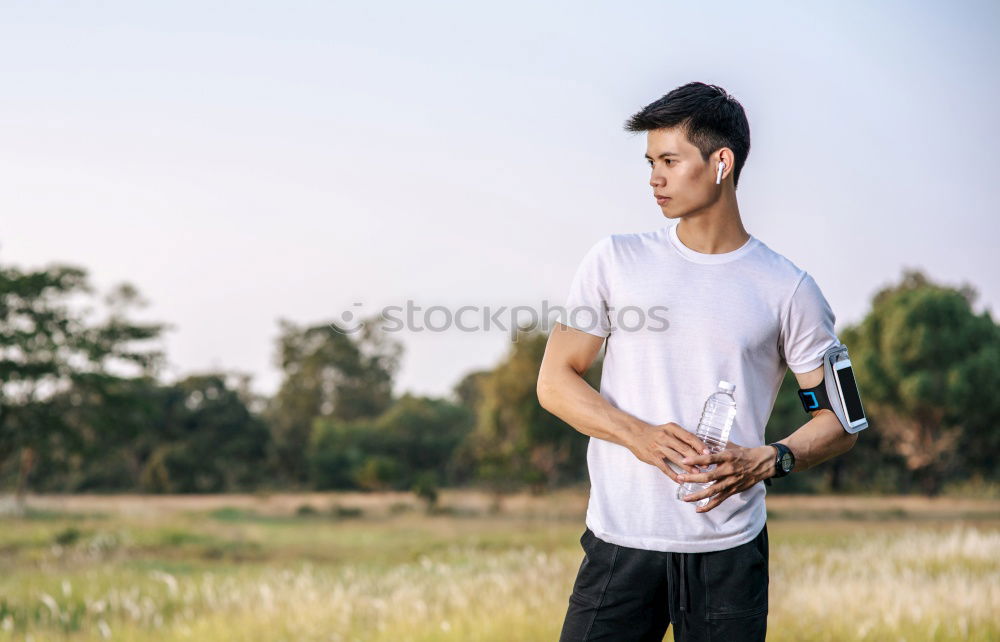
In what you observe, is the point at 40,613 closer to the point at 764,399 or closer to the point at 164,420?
the point at 764,399

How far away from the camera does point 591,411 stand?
3031 mm

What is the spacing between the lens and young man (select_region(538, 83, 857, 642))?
3049 mm

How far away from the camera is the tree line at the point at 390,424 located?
82.5 ft

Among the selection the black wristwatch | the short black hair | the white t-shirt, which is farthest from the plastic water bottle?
the short black hair

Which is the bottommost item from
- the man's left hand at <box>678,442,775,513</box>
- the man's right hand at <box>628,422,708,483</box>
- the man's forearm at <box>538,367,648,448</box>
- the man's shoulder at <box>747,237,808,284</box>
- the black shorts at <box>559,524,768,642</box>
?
the black shorts at <box>559,524,768,642</box>

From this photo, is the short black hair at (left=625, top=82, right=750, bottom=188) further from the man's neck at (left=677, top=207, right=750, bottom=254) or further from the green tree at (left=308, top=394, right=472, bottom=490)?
the green tree at (left=308, top=394, right=472, bottom=490)

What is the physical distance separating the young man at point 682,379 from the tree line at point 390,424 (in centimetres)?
1977

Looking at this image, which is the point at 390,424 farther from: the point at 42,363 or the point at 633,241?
the point at 633,241

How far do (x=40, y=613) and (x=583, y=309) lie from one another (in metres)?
6.73

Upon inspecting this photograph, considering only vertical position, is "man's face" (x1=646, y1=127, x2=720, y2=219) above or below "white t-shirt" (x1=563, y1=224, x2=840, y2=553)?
above

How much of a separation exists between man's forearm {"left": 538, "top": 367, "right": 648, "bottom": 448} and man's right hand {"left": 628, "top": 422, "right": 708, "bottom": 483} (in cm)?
3

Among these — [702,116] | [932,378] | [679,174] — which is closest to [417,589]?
[679,174]

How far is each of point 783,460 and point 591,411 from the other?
2.11 feet

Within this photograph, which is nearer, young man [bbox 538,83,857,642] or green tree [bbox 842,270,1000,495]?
young man [bbox 538,83,857,642]
